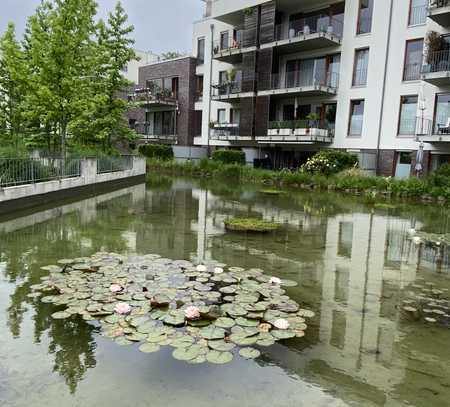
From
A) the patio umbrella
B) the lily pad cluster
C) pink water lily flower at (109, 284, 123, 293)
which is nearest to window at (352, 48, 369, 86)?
the patio umbrella

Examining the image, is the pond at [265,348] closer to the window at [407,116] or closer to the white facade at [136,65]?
the window at [407,116]

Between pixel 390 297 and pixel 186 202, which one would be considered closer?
pixel 390 297

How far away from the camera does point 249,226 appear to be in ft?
31.4

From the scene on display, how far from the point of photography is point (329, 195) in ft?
58.0

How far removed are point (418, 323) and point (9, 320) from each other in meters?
4.28

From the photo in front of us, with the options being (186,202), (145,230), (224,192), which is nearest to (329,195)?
(224,192)

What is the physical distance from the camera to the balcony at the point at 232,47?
88.5 feet

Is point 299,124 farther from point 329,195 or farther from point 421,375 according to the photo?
point 421,375

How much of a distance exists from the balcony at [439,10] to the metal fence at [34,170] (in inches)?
641

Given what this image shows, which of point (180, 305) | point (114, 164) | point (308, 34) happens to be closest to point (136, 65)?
point (308, 34)

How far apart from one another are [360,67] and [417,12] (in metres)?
3.66

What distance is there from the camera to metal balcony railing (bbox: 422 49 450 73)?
1904 centimetres

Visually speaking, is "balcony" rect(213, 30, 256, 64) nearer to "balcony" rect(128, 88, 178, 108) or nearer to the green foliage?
"balcony" rect(128, 88, 178, 108)

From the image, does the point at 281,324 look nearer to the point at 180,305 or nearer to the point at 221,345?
the point at 221,345
